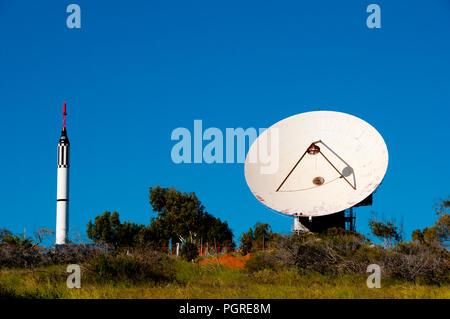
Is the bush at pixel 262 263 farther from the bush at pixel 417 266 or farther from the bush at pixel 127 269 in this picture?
the bush at pixel 127 269

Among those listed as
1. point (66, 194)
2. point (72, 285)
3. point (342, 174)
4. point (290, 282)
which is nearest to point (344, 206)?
point (342, 174)

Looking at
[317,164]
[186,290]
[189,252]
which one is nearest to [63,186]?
[189,252]

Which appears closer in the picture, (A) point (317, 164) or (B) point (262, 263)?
(B) point (262, 263)

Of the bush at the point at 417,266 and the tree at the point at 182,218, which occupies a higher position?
the tree at the point at 182,218

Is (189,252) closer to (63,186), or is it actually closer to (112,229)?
(63,186)

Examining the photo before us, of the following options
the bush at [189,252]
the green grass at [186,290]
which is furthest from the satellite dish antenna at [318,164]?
the green grass at [186,290]

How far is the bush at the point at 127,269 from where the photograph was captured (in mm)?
20703

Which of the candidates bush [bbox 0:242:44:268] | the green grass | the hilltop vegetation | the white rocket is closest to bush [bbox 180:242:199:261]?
the hilltop vegetation

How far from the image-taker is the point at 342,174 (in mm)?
38281

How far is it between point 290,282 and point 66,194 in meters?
42.8

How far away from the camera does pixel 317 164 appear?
39562 mm

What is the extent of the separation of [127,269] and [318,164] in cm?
2131

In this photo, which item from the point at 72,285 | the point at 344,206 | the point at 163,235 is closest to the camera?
the point at 72,285
